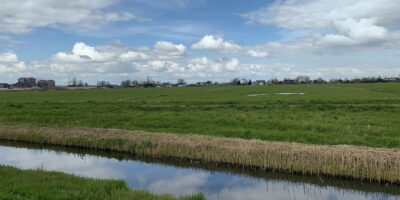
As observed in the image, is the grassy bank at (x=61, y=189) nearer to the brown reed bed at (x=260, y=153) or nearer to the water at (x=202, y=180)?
the water at (x=202, y=180)

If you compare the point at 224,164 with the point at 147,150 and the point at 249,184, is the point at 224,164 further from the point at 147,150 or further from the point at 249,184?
the point at 147,150

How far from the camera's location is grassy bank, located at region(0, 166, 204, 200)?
11883 millimetres

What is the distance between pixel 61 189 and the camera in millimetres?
12781

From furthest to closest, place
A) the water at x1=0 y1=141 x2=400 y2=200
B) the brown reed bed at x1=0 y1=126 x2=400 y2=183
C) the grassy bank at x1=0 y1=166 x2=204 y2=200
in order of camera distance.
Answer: the brown reed bed at x1=0 y1=126 x2=400 y2=183 → the water at x1=0 y1=141 x2=400 y2=200 → the grassy bank at x1=0 y1=166 x2=204 y2=200

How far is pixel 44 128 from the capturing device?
31.1 meters

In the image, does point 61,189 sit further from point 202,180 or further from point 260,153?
point 260,153

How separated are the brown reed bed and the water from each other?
50 centimetres

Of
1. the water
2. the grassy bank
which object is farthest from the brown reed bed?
the grassy bank

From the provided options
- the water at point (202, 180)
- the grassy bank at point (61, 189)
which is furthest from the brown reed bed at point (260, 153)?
the grassy bank at point (61, 189)

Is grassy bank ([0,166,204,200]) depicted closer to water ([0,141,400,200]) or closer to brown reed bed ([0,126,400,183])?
water ([0,141,400,200])

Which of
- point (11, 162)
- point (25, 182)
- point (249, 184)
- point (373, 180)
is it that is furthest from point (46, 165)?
point (373, 180)

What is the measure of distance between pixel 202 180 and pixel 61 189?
274 inches

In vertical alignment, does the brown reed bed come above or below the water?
above

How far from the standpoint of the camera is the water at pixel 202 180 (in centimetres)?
1603
